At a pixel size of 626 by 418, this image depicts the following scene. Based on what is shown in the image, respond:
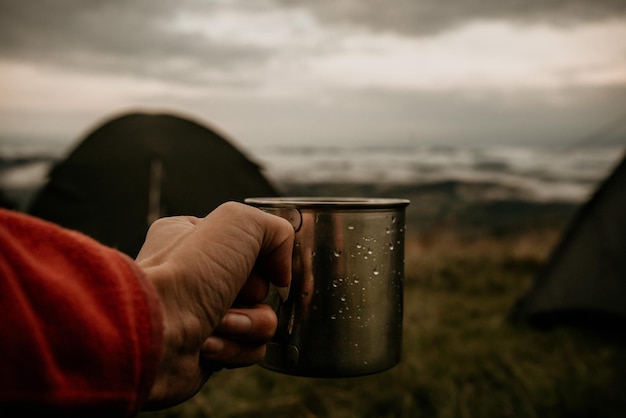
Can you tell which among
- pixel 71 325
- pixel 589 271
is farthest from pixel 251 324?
pixel 589 271

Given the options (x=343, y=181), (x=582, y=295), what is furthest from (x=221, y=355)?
(x=582, y=295)

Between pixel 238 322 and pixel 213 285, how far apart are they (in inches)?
3.2

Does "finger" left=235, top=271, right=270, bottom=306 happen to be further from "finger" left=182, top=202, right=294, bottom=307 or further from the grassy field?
the grassy field

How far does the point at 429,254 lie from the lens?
6516 millimetres

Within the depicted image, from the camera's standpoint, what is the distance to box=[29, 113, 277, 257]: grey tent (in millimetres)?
3438

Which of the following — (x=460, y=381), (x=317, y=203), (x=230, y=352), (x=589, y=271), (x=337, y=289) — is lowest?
(x=460, y=381)

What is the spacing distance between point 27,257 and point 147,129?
343 cm

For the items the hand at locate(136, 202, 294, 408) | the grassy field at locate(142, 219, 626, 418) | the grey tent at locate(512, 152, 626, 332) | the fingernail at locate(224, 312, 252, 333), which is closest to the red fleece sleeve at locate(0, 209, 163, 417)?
the hand at locate(136, 202, 294, 408)

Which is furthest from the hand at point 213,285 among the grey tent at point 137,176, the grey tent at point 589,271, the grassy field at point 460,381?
the grey tent at point 589,271

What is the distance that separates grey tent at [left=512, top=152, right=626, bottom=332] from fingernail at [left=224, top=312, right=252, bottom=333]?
344 cm

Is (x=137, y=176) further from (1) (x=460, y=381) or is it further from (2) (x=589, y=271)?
(2) (x=589, y=271)

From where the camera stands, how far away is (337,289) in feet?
2.35

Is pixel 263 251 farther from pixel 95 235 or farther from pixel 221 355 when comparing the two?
pixel 95 235

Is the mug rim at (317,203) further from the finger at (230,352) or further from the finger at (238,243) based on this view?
the finger at (230,352)
